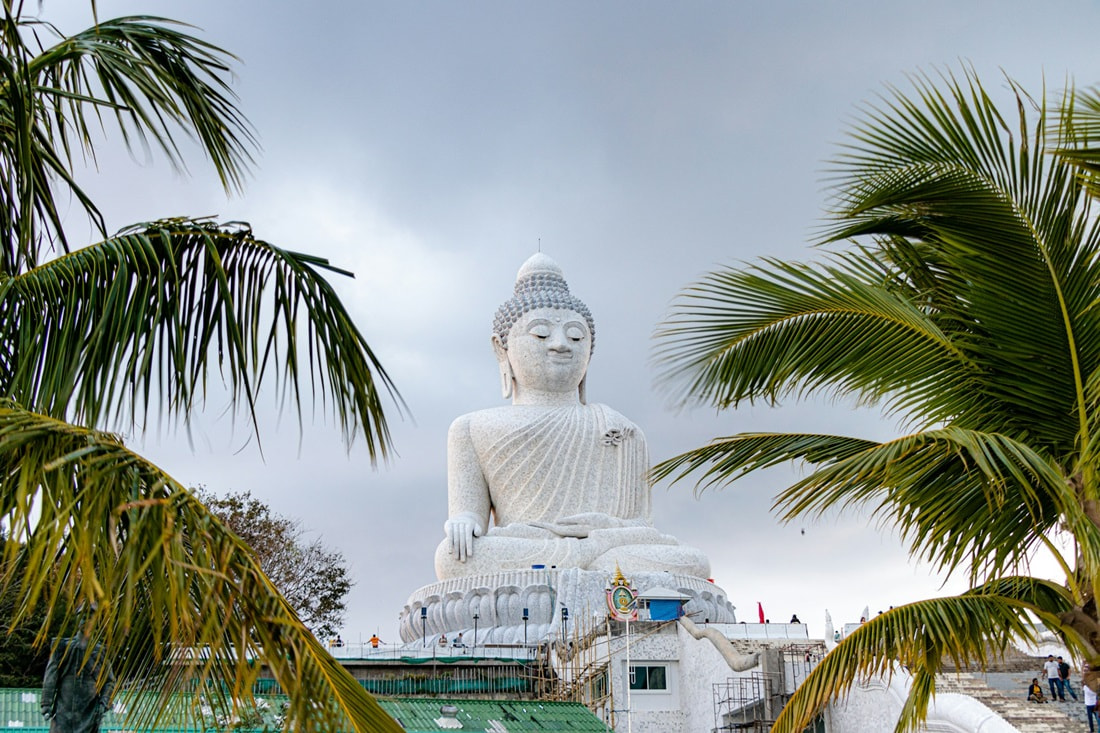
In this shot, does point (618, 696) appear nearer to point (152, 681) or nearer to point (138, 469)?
point (152, 681)

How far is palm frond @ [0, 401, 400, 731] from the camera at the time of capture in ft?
11.2

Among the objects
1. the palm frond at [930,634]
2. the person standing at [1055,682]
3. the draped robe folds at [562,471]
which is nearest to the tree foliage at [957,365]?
the palm frond at [930,634]

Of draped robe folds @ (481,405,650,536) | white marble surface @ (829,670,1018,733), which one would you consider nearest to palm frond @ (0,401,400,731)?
white marble surface @ (829,670,1018,733)

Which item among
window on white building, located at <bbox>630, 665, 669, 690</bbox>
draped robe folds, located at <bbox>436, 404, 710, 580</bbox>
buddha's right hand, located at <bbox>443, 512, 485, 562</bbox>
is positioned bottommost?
A: window on white building, located at <bbox>630, 665, 669, 690</bbox>

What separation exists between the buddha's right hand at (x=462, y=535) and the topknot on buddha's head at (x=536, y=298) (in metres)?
4.03

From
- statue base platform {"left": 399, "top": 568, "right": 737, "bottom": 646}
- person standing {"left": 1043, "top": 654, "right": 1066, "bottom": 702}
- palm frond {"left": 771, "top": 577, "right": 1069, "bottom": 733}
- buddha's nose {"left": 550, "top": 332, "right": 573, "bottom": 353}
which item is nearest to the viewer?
palm frond {"left": 771, "top": 577, "right": 1069, "bottom": 733}

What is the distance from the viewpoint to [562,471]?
23328 millimetres

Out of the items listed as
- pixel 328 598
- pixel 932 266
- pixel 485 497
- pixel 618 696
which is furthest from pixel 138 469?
pixel 328 598

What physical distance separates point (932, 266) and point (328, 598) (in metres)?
23.1

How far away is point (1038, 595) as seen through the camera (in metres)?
5.98

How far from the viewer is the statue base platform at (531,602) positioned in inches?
784

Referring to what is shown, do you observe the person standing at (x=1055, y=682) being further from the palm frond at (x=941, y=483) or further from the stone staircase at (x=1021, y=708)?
the palm frond at (x=941, y=483)

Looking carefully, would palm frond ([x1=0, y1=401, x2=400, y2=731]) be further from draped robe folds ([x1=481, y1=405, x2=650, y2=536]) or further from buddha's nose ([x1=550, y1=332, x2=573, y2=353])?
buddha's nose ([x1=550, y1=332, x2=573, y2=353])

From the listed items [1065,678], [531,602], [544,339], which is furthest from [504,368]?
[1065,678]
